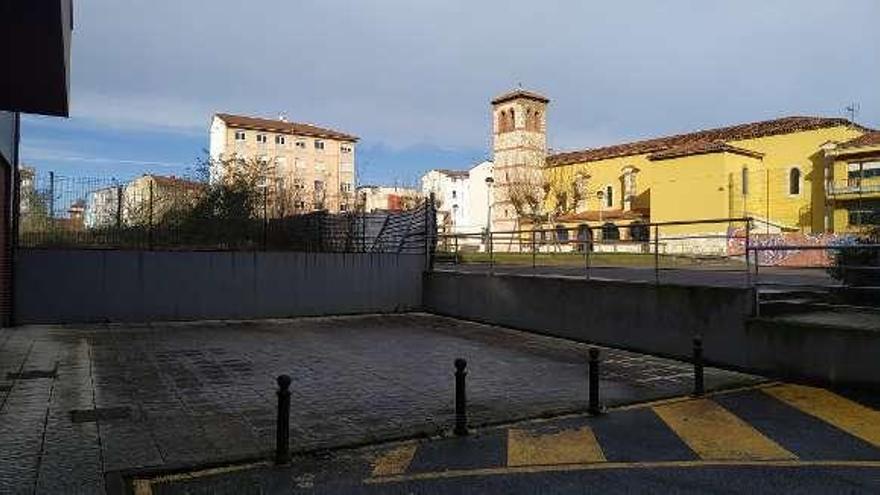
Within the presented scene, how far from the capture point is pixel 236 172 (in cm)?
2767

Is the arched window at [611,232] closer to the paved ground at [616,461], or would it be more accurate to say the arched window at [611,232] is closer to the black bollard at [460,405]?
the paved ground at [616,461]

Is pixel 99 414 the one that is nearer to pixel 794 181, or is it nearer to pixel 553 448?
pixel 553 448

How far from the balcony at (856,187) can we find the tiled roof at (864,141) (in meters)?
2.57

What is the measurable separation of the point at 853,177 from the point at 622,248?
4802cm

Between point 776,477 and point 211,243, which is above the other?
point 211,243

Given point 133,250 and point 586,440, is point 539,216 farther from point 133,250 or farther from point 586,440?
point 586,440

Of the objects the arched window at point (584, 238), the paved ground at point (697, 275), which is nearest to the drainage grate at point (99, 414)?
the paved ground at point (697, 275)

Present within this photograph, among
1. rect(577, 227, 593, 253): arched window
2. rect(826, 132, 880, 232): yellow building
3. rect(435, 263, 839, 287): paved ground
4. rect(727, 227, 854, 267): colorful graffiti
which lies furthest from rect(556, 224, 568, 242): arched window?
rect(826, 132, 880, 232): yellow building

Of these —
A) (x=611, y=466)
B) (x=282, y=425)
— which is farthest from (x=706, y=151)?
(x=282, y=425)

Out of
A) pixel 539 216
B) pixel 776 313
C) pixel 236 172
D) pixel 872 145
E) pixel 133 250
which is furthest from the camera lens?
pixel 539 216

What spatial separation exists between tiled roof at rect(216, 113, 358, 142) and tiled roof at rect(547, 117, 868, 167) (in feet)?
99.5

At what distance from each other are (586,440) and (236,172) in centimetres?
2241

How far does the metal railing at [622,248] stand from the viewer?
14320 mm

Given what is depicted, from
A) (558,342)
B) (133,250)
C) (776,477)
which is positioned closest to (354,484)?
(776,477)
